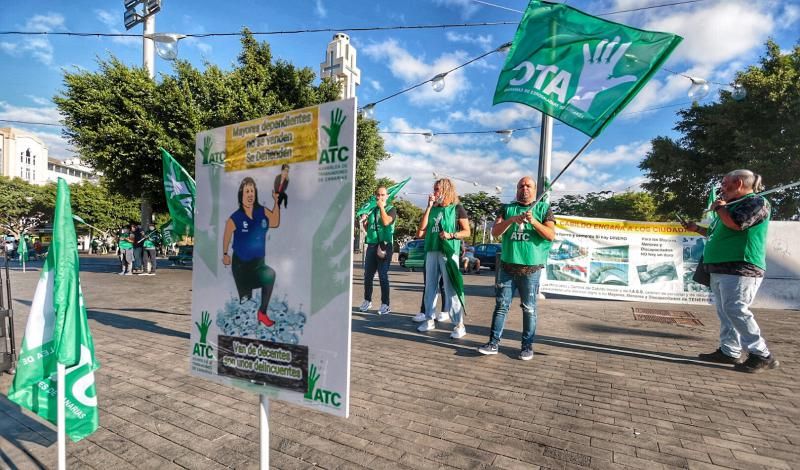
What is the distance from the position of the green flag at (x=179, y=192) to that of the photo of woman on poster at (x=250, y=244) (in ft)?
8.74

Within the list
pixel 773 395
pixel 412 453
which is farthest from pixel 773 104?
pixel 412 453

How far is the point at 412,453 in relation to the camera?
232cm

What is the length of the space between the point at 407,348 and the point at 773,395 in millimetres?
3343

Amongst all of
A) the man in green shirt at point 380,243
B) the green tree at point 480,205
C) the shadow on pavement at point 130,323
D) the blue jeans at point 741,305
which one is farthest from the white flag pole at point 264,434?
the green tree at point 480,205

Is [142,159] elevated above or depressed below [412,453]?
above

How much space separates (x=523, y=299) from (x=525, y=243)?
0.59 metres

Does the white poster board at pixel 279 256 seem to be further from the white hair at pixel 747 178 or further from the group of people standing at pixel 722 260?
the white hair at pixel 747 178

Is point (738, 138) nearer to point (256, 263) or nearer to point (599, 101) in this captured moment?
point (599, 101)

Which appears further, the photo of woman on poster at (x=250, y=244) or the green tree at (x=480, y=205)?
the green tree at (x=480, y=205)

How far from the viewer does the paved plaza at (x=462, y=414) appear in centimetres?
229

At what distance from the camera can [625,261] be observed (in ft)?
27.1

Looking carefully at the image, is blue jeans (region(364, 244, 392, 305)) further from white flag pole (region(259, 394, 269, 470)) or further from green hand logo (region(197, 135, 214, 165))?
white flag pole (region(259, 394, 269, 470))

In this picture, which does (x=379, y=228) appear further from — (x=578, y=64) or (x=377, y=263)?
(x=578, y=64)

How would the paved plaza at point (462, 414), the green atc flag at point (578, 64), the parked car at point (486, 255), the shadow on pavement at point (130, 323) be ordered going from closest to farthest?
1. the paved plaza at point (462, 414)
2. the green atc flag at point (578, 64)
3. the shadow on pavement at point (130, 323)
4. the parked car at point (486, 255)
